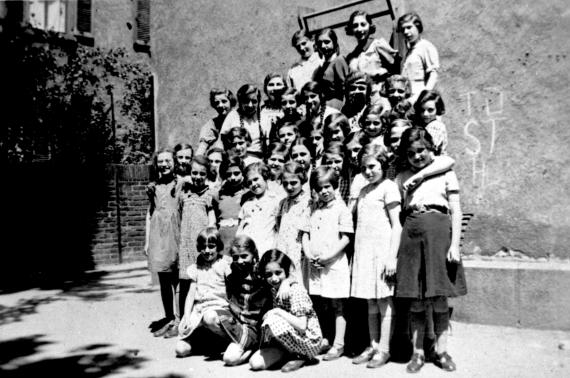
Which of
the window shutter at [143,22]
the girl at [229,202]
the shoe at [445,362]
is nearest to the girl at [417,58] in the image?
the girl at [229,202]

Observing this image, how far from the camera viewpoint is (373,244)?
417cm

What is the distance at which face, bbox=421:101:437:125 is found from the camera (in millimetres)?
4426

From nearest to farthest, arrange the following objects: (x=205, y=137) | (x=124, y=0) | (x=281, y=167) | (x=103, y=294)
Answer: (x=281, y=167)
(x=205, y=137)
(x=103, y=294)
(x=124, y=0)

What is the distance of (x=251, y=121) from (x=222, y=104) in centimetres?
57

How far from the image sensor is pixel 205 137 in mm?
6609

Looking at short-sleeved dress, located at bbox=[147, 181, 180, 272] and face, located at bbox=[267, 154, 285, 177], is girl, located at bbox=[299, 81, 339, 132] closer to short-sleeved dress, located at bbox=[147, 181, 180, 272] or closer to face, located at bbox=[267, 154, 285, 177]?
face, located at bbox=[267, 154, 285, 177]

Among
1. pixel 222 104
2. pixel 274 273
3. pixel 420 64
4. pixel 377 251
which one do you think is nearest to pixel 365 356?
pixel 377 251

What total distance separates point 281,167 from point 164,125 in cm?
509

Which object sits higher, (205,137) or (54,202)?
(205,137)

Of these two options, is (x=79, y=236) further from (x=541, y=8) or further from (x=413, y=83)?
(x=541, y=8)

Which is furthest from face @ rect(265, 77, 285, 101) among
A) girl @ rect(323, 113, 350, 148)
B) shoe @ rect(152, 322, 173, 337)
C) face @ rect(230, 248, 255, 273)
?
shoe @ rect(152, 322, 173, 337)

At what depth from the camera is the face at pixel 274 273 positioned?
4145 millimetres

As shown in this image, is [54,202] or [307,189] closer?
[307,189]

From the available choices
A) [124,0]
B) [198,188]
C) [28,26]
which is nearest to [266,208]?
[198,188]
